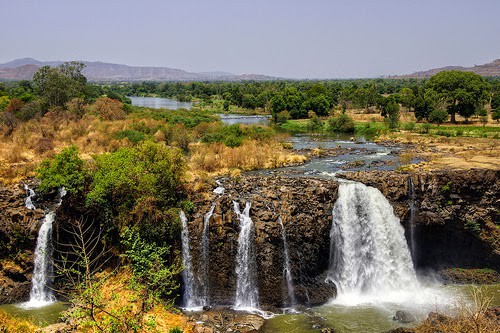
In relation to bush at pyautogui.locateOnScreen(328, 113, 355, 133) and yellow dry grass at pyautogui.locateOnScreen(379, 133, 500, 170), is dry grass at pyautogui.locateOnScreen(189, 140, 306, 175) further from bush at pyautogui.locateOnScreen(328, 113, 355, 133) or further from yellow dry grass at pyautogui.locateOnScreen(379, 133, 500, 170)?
bush at pyautogui.locateOnScreen(328, 113, 355, 133)

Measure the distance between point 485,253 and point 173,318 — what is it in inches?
723

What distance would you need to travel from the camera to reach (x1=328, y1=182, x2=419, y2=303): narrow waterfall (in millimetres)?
22891

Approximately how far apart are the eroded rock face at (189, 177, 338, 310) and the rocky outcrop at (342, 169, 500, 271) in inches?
216

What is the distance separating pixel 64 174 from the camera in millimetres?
23000

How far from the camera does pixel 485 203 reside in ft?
83.0

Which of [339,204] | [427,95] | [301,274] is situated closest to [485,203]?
[339,204]

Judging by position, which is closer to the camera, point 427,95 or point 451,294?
point 451,294

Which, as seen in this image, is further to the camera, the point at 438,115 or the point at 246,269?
the point at 438,115

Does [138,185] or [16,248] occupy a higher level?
[138,185]

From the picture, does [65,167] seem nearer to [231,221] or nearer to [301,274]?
[231,221]

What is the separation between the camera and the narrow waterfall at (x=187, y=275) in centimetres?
2127

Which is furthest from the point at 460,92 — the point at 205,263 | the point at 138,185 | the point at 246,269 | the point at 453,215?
the point at 138,185

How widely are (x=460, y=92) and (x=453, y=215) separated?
1544 inches

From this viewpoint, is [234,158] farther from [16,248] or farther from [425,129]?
[425,129]
